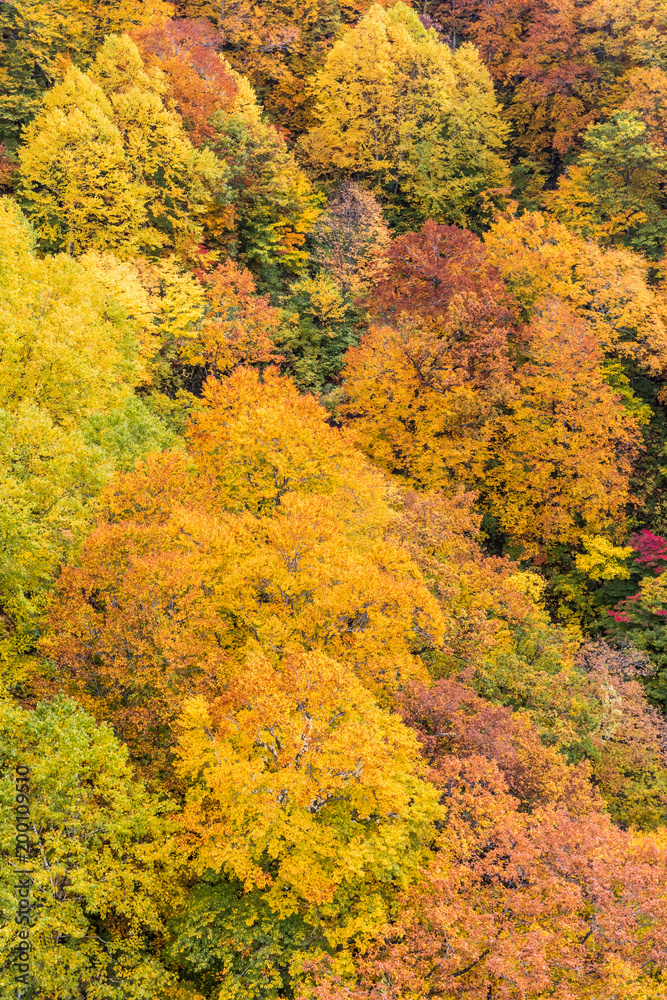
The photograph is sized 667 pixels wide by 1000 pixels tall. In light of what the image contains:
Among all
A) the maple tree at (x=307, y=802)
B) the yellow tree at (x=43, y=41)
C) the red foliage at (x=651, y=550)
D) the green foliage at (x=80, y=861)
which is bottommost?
the green foliage at (x=80, y=861)

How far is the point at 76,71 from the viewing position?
1378 inches

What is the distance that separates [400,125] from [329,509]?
3938cm

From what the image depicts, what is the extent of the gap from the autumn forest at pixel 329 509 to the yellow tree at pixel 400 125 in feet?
1.10

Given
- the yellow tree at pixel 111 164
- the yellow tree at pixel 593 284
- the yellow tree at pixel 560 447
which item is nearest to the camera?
the yellow tree at pixel 111 164

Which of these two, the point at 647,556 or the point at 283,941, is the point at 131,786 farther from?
the point at 647,556

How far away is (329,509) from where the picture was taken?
24.1 metres

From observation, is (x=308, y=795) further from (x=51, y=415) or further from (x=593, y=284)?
(x=593, y=284)

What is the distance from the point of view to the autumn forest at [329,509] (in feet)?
53.4

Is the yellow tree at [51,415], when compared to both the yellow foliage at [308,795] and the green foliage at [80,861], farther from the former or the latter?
the yellow foliage at [308,795]

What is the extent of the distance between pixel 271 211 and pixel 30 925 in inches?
1706

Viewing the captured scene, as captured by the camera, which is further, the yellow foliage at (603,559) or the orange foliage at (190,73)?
the orange foliage at (190,73)

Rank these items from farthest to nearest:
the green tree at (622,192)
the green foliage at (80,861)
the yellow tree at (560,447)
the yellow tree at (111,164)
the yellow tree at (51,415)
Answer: the green tree at (622,192) → the yellow tree at (560,447) → the yellow tree at (111,164) → the yellow tree at (51,415) → the green foliage at (80,861)

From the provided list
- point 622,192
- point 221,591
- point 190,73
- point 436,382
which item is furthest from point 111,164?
point 622,192

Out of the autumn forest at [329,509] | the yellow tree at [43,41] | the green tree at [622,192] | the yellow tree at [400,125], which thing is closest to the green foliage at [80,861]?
the autumn forest at [329,509]
